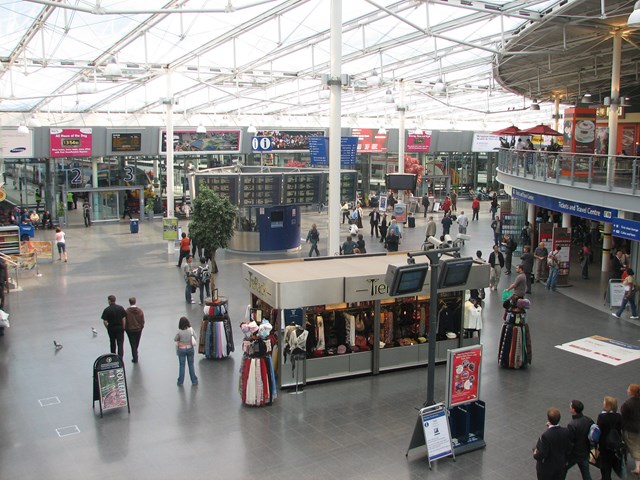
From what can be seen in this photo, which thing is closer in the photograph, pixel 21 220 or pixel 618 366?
pixel 618 366

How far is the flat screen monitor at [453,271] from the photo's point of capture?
36.0 ft

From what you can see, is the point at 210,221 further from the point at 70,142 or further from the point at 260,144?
the point at 260,144

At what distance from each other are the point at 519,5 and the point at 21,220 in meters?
24.3

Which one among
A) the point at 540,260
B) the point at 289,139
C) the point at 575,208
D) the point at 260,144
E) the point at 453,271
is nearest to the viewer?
the point at 453,271

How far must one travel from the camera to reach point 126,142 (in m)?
39.2

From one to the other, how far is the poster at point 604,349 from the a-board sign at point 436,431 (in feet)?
19.6

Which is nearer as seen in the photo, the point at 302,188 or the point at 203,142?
the point at 302,188

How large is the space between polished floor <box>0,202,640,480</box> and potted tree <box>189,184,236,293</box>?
12.1 ft

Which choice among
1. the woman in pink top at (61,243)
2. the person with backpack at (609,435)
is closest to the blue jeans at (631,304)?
the person with backpack at (609,435)

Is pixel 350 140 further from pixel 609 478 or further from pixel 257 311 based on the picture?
pixel 609 478

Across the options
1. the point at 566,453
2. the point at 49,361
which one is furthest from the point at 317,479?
the point at 49,361

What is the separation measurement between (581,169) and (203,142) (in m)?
27.3

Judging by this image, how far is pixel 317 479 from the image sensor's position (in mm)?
9578

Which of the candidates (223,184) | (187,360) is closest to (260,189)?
(223,184)
